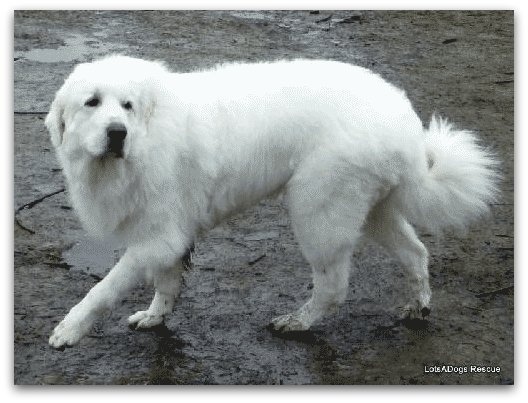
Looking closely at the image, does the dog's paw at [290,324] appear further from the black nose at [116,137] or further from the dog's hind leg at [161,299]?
the black nose at [116,137]

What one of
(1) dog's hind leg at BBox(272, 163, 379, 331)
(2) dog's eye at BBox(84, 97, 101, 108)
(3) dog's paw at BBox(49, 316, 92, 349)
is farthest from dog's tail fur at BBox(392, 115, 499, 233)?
(3) dog's paw at BBox(49, 316, 92, 349)

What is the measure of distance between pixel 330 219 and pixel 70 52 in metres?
4.27

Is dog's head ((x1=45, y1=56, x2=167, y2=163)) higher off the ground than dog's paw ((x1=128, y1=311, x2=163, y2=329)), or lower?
higher

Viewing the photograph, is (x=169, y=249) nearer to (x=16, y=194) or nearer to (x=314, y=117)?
(x=314, y=117)

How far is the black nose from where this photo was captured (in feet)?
14.1

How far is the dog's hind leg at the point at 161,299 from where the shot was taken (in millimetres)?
5137

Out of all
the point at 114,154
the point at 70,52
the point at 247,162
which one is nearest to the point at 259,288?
the point at 247,162

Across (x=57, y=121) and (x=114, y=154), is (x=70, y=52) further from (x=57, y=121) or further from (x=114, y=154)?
(x=114, y=154)

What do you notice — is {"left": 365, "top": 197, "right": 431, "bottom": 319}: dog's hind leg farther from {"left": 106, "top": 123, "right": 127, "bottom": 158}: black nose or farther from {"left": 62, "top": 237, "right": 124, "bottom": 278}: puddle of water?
{"left": 62, "top": 237, "right": 124, "bottom": 278}: puddle of water

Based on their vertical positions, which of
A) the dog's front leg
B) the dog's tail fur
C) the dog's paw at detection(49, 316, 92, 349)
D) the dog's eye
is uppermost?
the dog's eye

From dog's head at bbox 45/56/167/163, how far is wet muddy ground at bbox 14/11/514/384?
1124 mm

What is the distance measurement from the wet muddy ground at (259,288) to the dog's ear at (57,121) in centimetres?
110

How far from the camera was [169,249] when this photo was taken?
187 inches
